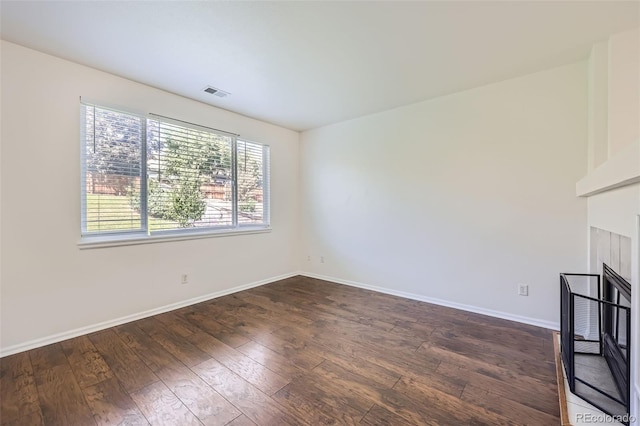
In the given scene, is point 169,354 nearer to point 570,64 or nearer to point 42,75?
point 42,75

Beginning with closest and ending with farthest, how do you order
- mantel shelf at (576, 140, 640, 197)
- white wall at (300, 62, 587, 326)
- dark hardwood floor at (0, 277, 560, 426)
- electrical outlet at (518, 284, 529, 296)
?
mantel shelf at (576, 140, 640, 197), dark hardwood floor at (0, 277, 560, 426), white wall at (300, 62, 587, 326), electrical outlet at (518, 284, 529, 296)

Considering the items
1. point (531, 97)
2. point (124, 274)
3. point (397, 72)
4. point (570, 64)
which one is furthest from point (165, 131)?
point (570, 64)

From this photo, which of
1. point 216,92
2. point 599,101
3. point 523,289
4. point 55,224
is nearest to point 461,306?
point 523,289

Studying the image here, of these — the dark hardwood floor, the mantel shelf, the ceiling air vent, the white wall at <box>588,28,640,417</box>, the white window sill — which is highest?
the ceiling air vent

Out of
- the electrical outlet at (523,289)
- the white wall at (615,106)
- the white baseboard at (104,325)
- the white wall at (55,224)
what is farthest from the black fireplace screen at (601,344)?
the white wall at (55,224)

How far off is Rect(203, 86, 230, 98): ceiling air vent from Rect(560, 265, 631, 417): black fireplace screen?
11.9ft

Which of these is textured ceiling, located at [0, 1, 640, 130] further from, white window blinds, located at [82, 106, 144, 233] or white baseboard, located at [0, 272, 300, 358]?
white baseboard, located at [0, 272, 300, 358]

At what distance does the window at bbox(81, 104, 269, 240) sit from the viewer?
2643 millimetres

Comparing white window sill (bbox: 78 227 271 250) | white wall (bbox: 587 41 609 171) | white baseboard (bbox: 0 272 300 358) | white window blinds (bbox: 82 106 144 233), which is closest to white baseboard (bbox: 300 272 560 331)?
white wall (bbox: 587 41 609 171)

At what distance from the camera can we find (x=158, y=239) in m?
3.03

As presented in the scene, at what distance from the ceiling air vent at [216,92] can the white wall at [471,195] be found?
5.86 feet

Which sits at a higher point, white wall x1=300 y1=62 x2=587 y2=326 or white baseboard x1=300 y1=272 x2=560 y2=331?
white wall x1=300 y1=62 x2=587 y2=326

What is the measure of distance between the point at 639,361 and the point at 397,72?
2.63 meters

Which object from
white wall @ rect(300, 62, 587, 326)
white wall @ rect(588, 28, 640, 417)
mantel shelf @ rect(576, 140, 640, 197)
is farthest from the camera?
white wall @ rect(300, 62, 587, 326)
